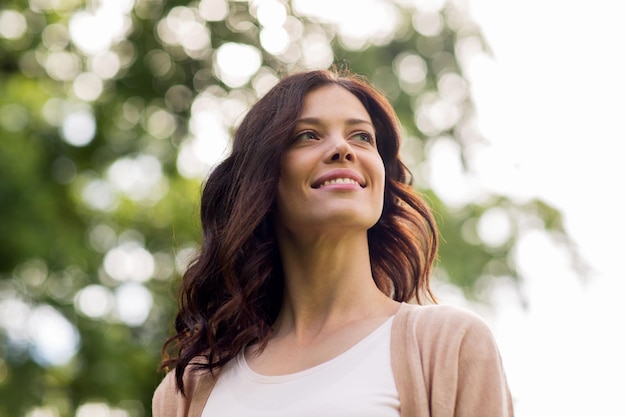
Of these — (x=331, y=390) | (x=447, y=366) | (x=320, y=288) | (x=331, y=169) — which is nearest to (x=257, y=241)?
(x=320, y=288)

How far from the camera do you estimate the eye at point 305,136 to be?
3248 millimetres

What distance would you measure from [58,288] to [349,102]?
7.02 meters

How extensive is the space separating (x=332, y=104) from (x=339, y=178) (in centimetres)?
30

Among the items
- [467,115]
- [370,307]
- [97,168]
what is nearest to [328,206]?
[370,307]

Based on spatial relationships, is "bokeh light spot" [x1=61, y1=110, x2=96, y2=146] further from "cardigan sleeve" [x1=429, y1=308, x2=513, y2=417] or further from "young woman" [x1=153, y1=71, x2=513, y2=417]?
"cardigan sleeve" [x1=429, y1=308, x2=513, y2=417]

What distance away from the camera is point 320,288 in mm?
3217

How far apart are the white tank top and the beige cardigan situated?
0.04 metres

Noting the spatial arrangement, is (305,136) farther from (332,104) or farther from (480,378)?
(480,378)

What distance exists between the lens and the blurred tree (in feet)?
31.6

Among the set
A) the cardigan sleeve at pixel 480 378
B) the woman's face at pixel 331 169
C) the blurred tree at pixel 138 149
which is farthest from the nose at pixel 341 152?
the blurred tree at pixel 138 149

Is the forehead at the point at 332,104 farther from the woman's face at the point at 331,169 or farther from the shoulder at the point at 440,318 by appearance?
the shoulder at the point at 440,318

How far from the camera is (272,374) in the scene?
307 centimetres

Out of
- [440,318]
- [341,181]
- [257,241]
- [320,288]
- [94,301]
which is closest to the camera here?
[440,318]

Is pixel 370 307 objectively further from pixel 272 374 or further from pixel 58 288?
pixel 58 288
